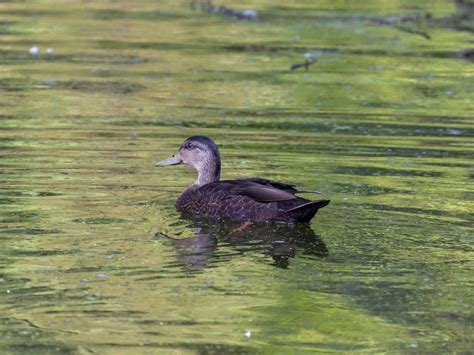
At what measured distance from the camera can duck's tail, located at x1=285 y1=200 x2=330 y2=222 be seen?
918 centimetres

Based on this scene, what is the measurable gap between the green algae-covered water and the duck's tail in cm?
9

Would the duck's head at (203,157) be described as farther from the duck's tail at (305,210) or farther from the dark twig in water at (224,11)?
the dark twig in water at (224,11)

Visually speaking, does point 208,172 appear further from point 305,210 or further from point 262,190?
point 305,210

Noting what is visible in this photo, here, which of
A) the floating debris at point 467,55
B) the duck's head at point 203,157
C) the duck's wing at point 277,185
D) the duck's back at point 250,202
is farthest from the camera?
the floating debris at point 467,55

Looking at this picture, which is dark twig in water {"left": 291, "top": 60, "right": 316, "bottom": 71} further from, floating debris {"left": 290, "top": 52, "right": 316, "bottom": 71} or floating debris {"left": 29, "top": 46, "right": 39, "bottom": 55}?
floating debris {"left": 29, "top": 46, "right": 39, "bottom": 55}

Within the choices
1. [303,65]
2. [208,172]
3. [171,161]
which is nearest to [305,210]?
[208,172]

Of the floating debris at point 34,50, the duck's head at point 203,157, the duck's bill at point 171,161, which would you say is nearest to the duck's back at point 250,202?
the duck's head at point 203,157

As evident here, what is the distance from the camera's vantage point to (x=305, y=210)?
9.34 metres

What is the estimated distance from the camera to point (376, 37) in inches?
800

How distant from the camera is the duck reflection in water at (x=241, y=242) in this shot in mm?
8430

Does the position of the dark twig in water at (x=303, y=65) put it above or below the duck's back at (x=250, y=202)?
above

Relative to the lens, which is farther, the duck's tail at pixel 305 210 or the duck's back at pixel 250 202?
the duck's back at pixel 250 202

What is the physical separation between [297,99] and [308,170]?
407cm

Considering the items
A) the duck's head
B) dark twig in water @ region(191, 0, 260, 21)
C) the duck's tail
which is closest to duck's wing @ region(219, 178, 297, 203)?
the duck's tail
